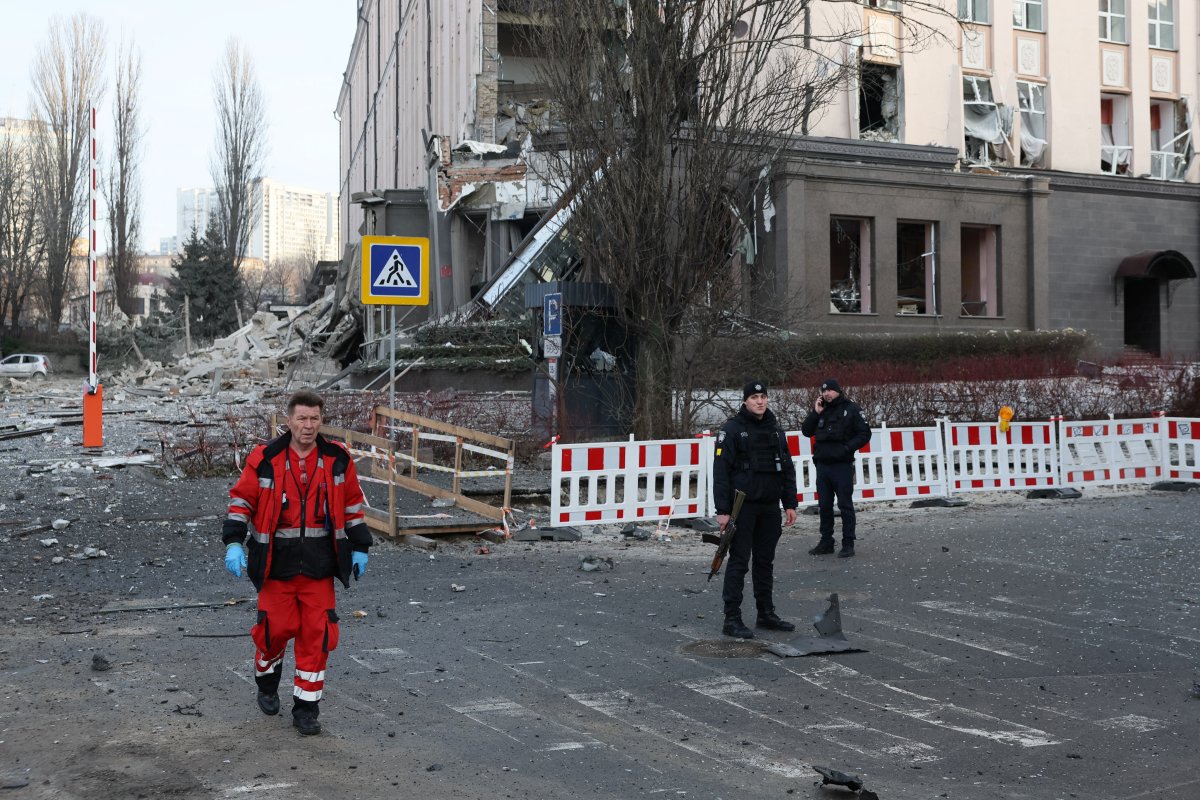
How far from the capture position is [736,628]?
802 centimetres

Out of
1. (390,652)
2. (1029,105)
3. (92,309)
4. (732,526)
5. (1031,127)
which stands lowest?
(390,652)

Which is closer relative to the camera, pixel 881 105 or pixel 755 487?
pixel 755 487

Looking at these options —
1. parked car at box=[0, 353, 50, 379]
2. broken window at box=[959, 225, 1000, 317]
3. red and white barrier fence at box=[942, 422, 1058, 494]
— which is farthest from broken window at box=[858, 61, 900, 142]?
parked car at box=[0, 353, 50, 379]

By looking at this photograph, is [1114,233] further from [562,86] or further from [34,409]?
[34,409]

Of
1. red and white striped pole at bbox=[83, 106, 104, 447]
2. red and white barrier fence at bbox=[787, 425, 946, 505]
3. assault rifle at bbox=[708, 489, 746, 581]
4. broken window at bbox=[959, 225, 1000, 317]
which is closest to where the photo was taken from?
assault rifle at bbox=[708, 489, 746, 581]

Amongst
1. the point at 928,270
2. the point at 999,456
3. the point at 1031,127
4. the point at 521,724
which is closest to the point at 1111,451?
the point at 999,456

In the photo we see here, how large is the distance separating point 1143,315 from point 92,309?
3037 centimetres

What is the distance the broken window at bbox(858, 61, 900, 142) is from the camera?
33.9 m

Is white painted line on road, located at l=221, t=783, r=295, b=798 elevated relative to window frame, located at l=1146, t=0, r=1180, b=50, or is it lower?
lower

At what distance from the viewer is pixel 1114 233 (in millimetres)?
34625

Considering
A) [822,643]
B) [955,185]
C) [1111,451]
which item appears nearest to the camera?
[822,643]

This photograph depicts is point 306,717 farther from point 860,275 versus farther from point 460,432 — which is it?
point 860,275

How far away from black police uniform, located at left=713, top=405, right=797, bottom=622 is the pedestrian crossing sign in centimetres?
546

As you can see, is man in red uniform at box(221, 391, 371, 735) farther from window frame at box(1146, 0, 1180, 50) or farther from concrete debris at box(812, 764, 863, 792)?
window frame at box(1146, 0, 1180, 50)
